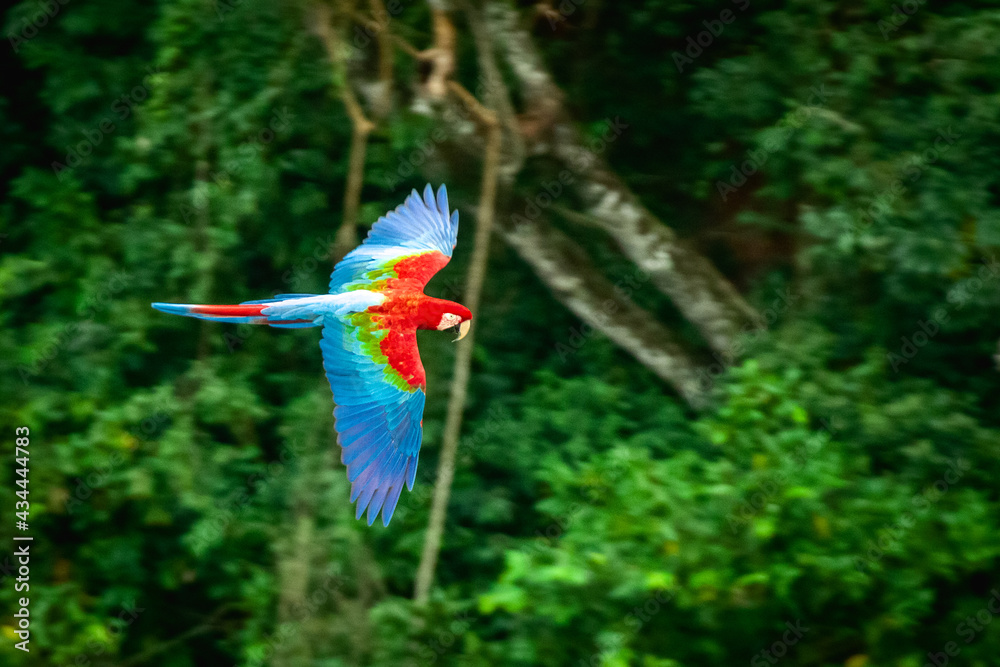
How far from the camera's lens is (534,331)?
5.17m

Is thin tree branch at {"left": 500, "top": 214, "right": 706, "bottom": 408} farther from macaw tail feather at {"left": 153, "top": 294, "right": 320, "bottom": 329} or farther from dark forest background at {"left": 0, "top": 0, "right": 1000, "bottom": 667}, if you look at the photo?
macaw tail feather at {"left": 153, "top": 294, "right": 320, "bottom": 329}

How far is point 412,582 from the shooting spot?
445cm

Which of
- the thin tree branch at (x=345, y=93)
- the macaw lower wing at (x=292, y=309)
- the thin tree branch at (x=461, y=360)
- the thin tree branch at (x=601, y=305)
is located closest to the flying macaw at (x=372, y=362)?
the macaw lower wing at (x=292, y=309)

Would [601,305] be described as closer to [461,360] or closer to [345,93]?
[461,360]

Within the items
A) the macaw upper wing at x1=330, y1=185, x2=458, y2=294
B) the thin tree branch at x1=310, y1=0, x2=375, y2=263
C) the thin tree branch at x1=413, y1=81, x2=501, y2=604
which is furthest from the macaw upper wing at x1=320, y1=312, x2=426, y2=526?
the thin tree branch at x1=310, y1=0, x2=375, y2=263

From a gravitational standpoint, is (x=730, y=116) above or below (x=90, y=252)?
Answer: above

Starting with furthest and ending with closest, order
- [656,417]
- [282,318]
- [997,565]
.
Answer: [656,417], [997,565], [282,318]

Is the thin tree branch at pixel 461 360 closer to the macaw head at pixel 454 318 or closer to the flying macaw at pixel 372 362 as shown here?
the macaw head at pixel 454 318

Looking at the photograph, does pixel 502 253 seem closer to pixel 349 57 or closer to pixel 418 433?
pixel 349 57

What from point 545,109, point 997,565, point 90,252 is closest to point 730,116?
point 545,109

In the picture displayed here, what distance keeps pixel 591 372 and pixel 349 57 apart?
172cm

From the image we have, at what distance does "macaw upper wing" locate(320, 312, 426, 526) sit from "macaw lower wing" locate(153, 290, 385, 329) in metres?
0.04

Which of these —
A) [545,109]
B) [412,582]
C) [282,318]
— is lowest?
[412,582]

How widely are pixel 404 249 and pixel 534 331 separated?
1.74 meters
